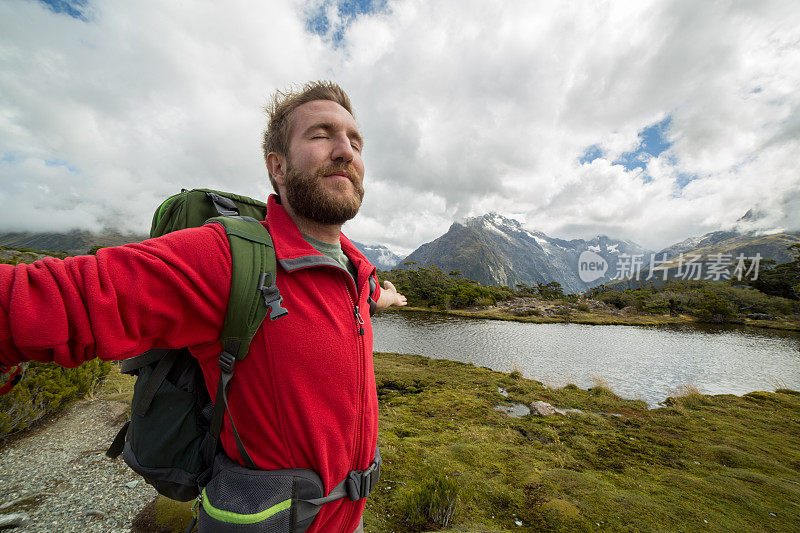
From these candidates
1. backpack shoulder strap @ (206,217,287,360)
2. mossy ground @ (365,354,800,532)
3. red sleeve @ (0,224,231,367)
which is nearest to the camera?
red sleeve @ (0,224,231,367)

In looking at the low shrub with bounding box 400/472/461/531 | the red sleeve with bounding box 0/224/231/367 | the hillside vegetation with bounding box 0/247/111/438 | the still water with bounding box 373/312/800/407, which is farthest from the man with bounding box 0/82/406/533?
the still water with bounding box 373/312/800/407

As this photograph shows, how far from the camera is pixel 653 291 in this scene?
7156 centimetres

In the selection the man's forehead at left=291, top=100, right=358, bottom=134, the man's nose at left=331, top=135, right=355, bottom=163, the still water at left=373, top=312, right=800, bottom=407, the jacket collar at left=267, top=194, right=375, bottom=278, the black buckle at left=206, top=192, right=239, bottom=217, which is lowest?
the still water at left=373, top=312, right=800, bottom=407

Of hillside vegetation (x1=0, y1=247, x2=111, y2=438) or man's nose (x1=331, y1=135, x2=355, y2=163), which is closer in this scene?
man's nose (x1=331, y1=135, x2=355, y2=163)

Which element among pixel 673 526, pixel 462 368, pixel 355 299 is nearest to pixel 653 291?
pixel 462 368

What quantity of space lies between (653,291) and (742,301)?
1426cm

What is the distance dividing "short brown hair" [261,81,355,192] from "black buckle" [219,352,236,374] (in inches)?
54.5

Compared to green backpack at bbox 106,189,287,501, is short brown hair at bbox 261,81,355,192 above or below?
above

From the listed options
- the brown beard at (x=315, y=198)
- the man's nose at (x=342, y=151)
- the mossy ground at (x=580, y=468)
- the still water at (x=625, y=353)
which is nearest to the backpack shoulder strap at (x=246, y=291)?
the brown beard at (x=315, y=198)

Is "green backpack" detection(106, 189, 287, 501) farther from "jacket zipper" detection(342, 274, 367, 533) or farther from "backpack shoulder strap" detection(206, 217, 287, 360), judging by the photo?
"jacket zipper" detection(342, 274, 367, 533)

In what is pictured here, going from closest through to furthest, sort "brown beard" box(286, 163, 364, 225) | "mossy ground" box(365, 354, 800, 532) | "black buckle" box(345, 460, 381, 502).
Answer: "black buckle" box(345, 460, 381, 502), "brown beard" box(286, 163, 364, 225), "mossy ground" box(365, 354, 800, 532)

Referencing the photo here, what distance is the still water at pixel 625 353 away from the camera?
63.6 ft

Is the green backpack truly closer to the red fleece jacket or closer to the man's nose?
the red fleece jacket

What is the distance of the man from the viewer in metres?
1.01
